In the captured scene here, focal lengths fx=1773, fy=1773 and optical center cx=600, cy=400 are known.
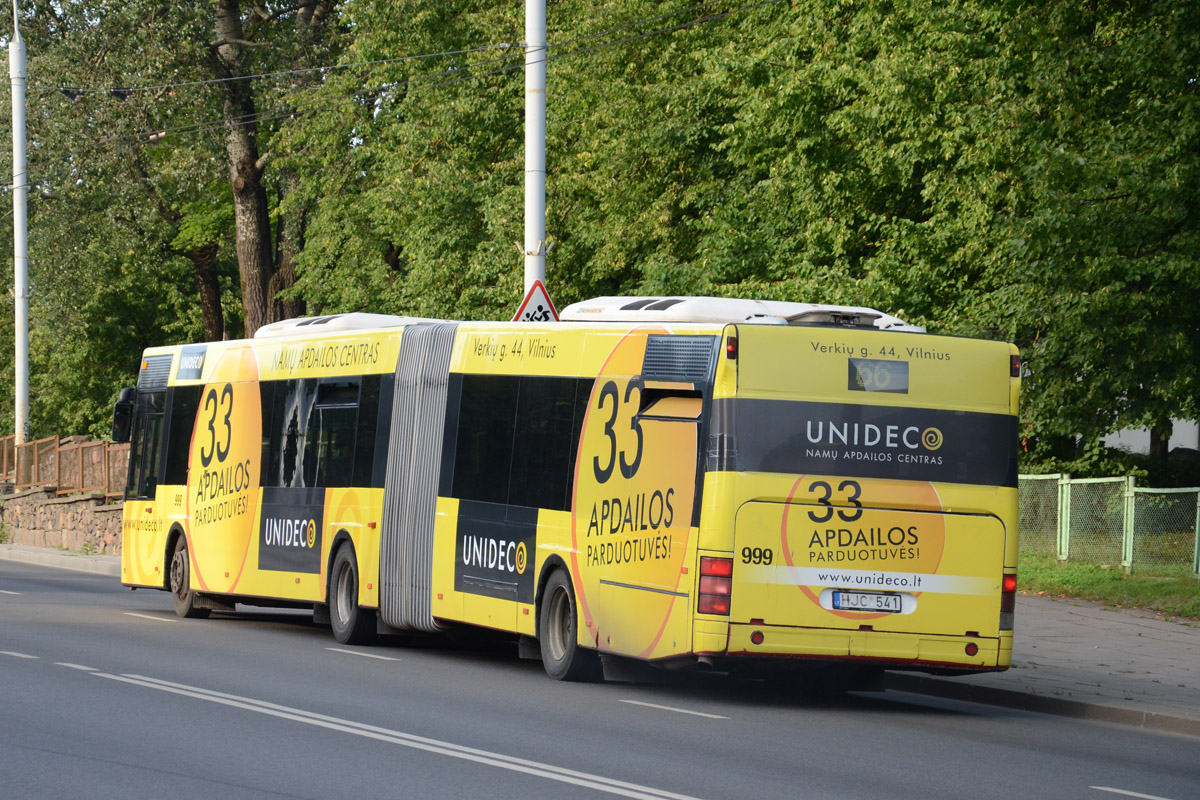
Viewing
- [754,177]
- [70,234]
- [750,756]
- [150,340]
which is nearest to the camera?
[750,756]

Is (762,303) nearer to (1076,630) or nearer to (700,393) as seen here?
(700,393)

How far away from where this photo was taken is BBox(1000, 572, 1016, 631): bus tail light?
42.0ft

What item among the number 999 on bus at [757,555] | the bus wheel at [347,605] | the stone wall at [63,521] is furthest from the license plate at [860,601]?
the stone wall at [63,521]

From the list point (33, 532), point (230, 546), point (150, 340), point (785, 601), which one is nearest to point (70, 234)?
point (33, 532)

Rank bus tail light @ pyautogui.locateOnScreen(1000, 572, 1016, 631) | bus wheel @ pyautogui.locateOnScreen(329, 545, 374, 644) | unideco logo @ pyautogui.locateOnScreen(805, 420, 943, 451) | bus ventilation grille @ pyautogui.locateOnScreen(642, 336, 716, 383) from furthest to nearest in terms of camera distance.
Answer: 1. bus wheel @ pyautogui.locateOnScreen(329, 545, 374, 644)
2. bus tail light @ pyautogui.locateOnScreen(1000, 572, 1016, 631)
3. bus ventilation grille @ pyautogui.locateOnScreen(642, 336, 716, 383)
4. unideco logo @ pyautogui.locateOnScreen(805, 420, 943, 451)

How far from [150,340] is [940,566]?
2006 inches

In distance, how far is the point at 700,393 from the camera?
1270 cm

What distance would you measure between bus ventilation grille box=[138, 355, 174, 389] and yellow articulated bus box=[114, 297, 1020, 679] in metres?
5.95

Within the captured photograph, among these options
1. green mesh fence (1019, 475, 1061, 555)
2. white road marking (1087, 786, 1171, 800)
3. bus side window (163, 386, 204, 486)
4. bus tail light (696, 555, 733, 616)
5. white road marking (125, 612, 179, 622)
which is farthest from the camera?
green mesh fence (1019, 475, 1061, 555)

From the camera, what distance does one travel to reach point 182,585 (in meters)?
20.9

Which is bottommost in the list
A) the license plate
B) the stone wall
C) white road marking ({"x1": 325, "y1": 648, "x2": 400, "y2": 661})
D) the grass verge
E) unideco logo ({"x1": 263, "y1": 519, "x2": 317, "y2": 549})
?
the stone wall

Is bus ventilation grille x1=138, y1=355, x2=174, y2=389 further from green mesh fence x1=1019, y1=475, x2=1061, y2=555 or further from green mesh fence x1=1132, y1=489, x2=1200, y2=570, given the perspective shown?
green mesh fence x1=1132, y1=489, x2=1200, y2=570

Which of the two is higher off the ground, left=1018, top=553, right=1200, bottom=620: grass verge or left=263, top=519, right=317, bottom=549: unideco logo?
left=263, top=519, right=317, bottom=549: unideco logo

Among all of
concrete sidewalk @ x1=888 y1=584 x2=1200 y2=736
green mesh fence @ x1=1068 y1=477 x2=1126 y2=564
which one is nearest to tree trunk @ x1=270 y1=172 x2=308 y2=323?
green mesh fence @ x1=1068 y1=477 x2=1126 y2=564
